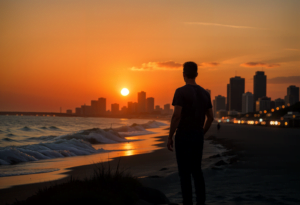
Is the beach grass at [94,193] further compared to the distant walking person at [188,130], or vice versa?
the distant walking person at [188,130]

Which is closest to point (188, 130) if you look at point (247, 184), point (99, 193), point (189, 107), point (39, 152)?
point (189, 107)

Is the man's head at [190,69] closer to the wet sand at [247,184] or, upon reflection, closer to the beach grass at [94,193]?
the beach grass at [94,193]

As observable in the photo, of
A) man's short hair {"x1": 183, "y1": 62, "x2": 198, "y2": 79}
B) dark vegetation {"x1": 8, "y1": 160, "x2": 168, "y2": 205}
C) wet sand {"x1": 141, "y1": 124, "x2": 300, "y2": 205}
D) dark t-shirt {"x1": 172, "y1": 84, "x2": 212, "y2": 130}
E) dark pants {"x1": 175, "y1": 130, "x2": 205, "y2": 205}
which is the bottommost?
wet sand {"x1": 141, "y1": 124, "x2": 300, "y2": 205}

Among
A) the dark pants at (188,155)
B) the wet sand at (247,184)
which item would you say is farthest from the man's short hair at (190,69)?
the wet sand at (247,184)

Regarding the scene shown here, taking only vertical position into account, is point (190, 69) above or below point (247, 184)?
above

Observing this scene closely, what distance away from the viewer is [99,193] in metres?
4.31

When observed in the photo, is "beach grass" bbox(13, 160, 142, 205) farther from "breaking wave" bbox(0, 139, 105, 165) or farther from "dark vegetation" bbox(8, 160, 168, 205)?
"breaking wave" bbox(0, 139, 105, 165)

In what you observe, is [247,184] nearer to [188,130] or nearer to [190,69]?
[188,130]

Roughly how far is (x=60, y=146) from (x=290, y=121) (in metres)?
85.4

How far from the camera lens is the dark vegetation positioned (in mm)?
3958

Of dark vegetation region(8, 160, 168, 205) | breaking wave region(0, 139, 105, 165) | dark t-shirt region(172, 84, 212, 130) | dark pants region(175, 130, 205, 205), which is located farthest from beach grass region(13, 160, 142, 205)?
breaking wave region(0, 139, 105, 165)

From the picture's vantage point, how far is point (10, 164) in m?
12.7

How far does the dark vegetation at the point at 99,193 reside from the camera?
3.96 m

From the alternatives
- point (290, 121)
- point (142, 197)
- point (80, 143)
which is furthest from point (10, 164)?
point (290, 121)
